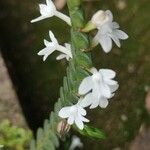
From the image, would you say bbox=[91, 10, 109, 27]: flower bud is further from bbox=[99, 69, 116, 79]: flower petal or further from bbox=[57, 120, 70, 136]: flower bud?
bbox=[57, 120, 70, 136]: flower bud

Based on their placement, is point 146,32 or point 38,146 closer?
point 38,146

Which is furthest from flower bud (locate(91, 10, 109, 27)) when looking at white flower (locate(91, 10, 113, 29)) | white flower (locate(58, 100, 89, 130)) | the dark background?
the dark background

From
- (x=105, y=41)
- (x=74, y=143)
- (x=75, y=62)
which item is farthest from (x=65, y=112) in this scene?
(x=74, y=143)

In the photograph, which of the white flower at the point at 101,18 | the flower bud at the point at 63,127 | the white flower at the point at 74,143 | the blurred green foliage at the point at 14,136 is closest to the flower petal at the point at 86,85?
the white flower at the point at 101,18

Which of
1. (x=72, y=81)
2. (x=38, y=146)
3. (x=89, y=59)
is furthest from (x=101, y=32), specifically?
(x=38, y=146)

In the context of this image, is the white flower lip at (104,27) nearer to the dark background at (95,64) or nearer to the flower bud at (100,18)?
the flower bud at (100,18)

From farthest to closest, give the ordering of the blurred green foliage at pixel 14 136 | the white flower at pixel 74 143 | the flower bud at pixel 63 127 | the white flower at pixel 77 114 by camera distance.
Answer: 1. the white flower at pixel 74 143
2. the blurred green foliage at pixel 14 136
3. the flower bud at pixel 63 127
4. the white flower at pixel 77 114

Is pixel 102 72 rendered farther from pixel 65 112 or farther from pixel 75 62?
pixel 65 112

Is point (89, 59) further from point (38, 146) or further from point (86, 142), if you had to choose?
point (86, 142)
